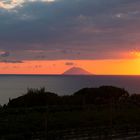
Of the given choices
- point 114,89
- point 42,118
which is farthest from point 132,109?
point 114,89

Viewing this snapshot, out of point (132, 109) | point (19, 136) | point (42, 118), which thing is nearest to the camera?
point (19, 136)

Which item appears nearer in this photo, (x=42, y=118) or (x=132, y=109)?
(x=42, y=118)

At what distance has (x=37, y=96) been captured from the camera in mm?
23844

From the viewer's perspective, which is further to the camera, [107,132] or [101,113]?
[101,113]

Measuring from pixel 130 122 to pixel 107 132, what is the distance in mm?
3673

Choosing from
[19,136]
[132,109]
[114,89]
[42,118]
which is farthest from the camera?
[114,89]

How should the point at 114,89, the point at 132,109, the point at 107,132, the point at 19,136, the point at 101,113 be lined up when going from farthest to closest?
the point at 114,89 < the point at 132,109 < the point at 101,113 < the point at 107,132 < the point at 19,136

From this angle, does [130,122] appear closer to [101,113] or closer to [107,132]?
[101,113]

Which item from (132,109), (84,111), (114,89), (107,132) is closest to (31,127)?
(107,132)

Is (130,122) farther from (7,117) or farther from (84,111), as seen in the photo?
(7,117)

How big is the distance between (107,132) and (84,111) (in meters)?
3.70

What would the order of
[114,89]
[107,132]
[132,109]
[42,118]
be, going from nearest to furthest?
[107,132] → [42,118] → [132,109] → [114,89]

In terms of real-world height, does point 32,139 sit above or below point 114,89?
below

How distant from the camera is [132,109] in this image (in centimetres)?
2136
